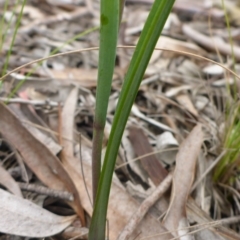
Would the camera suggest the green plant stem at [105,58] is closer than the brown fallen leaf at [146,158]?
Yes

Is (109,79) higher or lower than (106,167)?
higher

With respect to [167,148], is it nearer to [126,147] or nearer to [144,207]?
[126,147]

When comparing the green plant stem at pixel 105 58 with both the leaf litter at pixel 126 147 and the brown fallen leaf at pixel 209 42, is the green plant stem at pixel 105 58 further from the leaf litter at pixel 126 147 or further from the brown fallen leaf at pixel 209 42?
the brown fallen leaf at pixel 209 42

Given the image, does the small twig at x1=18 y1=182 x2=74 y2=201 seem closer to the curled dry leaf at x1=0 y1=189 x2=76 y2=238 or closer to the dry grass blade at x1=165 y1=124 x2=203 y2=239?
the curled dry leaf at x1=0 y1=189 x2=76 y2=238

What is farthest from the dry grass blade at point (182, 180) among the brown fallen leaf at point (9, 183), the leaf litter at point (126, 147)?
the brown fallen leaf at point (9, 183)

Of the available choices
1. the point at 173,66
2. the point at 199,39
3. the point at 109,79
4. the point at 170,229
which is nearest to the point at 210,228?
the point at 170,229

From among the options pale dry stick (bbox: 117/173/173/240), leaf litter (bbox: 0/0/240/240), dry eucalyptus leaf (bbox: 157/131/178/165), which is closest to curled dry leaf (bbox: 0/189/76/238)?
leaf litter (bbox: 0/0/240/240)

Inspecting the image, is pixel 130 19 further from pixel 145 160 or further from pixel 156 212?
pixel 156 212
